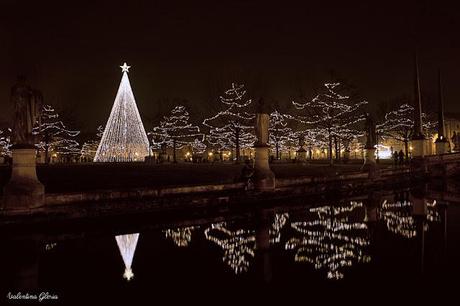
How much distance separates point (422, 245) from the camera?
913cm

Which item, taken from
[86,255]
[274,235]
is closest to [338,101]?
[274,235]

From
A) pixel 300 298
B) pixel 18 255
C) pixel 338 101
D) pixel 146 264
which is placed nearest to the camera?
pixel 300 298

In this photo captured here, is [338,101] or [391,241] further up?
[338,101]

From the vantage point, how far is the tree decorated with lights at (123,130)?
40.6 m

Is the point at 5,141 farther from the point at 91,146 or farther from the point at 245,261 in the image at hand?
the point at 245,261

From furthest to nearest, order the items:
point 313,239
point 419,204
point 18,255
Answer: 1. point 419,204
2. point 313,239
3. point 18,255

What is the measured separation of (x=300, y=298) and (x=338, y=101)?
44.2 metres

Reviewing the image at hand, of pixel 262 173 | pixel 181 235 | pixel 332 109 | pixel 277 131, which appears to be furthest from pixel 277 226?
pixel 277 131

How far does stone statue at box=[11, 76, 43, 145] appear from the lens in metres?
13.9

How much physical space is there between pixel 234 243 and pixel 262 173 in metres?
9.87

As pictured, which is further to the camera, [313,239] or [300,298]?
[313,239]

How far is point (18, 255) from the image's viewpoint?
8852 mm

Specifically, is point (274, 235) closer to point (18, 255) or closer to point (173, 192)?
point (18, 255)

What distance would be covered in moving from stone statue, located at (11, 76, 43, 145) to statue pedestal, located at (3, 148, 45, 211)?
420 millimetres
